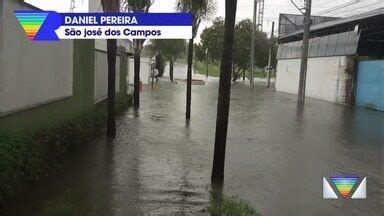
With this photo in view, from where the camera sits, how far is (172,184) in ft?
26.0

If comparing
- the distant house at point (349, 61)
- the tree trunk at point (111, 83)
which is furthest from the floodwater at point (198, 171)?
the distant house at point (349, 61)

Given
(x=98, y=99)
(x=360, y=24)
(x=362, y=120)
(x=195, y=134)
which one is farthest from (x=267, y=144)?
(x=360, y=24)

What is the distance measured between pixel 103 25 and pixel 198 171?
9.50 feet

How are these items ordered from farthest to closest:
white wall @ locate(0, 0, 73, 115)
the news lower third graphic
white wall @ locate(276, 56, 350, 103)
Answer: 1. white wall @ locate(276, 56, 350, 103)
2. the news lower third graphic
3. white wall @ locate(0, 0, 73, 115)

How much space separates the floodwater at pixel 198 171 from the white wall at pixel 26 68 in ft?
4.08

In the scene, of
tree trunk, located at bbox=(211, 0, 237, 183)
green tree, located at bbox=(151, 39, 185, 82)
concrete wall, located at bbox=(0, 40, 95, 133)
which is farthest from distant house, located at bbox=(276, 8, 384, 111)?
green tree, located at bbox=(151, 39, 185, 82)

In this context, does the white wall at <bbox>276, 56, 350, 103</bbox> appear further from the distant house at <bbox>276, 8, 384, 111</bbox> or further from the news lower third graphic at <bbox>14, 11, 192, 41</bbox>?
the news lower third graphic at <bbox>14, 11, 192, 41</bbox>

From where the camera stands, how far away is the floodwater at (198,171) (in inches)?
265

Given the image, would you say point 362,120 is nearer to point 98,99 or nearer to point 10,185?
point 98,99

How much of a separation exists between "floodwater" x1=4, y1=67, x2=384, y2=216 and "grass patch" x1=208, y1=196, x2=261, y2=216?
163 millimetres

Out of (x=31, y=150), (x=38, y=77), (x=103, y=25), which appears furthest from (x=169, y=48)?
(x=31, y=150)

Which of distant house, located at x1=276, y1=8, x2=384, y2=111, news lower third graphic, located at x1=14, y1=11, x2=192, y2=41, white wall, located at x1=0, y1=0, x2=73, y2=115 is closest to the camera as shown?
white wall, located at x1=0, y1=0, x2=73, y2=115

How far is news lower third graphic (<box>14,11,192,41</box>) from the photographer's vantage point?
846 cm

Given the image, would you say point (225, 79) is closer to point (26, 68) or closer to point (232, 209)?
point (232, 209)
